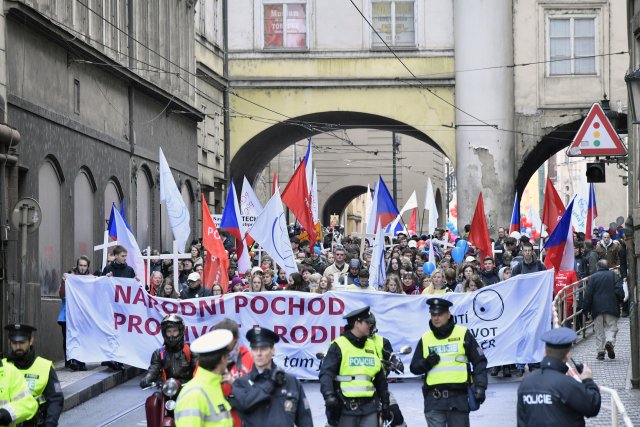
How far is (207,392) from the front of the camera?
8242 millimetres

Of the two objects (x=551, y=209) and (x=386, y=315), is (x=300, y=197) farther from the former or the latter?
(x=386, y=315)

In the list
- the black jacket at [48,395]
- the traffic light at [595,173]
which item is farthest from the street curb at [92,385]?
the traffic light at [595,173]

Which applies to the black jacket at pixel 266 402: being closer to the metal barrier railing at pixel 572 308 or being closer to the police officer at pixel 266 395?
the police officer at pixel 266 395

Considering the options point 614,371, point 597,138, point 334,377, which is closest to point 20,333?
point 334,377

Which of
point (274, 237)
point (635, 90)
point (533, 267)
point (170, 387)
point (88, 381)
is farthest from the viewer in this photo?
point (274, 237)

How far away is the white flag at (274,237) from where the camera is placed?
2286 cm

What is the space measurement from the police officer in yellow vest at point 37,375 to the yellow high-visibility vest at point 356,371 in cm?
226

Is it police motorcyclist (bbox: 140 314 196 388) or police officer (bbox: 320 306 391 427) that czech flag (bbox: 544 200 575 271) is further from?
police officer (bbox: 320 306 391 427)

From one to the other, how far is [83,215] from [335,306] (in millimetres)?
8352

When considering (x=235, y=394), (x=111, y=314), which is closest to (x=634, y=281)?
(x=111, y=314)

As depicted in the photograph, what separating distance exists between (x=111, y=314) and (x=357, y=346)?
845 centimetres

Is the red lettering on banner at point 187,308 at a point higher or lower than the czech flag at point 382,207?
lower

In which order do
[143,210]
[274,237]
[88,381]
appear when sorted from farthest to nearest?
[143,210]
[274,237]
[88,381]

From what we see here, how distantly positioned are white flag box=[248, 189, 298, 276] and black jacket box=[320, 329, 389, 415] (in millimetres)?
11285
